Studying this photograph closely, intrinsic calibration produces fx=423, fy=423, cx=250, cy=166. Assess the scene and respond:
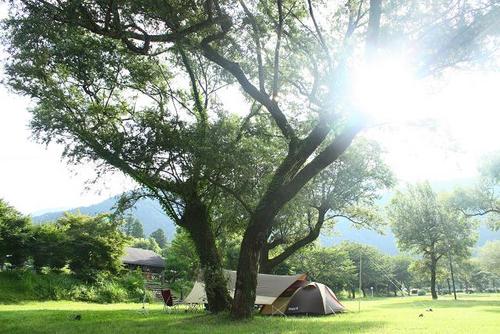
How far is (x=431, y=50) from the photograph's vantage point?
1231cm

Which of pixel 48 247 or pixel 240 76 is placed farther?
pixel 48 247

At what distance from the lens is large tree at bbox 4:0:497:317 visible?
12.1 meters

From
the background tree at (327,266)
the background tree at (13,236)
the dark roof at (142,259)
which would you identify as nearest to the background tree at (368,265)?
the background tree at (327,266)

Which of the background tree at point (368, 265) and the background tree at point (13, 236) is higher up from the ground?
the background tree at point (368, 265)

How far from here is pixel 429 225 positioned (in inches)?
1857

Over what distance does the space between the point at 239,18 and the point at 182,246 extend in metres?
39.4

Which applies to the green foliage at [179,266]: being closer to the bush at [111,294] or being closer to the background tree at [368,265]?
the bush at [111,294]

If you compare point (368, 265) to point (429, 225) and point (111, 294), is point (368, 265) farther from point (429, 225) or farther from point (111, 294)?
point (111, 294)

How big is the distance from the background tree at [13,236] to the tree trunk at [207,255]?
66.0ft

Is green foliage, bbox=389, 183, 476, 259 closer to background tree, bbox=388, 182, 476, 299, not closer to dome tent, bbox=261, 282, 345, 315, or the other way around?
background tree, bbox=388, 182, 476, 299

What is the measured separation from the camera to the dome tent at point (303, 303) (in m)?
20.2

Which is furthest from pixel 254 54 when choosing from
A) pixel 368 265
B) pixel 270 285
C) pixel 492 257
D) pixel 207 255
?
pixel 368 265

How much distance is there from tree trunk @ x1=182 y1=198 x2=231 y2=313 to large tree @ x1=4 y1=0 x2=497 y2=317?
47 millimetres

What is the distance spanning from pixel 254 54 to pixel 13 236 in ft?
83.3
